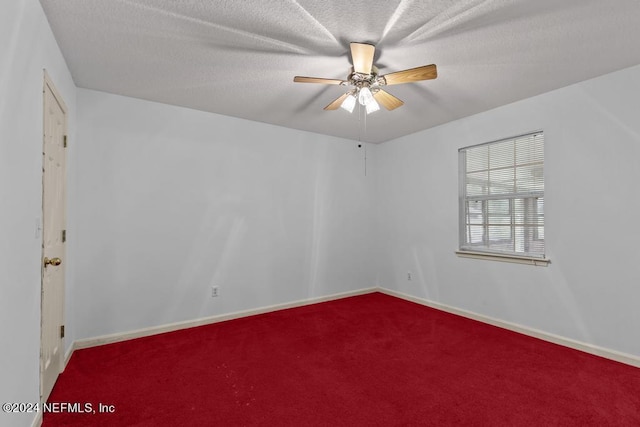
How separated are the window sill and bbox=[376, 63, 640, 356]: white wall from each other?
54 millimetres

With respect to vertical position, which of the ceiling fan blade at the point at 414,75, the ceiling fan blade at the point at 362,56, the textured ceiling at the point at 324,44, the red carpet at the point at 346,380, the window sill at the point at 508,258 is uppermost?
the textured ceiling at the point at 324,44

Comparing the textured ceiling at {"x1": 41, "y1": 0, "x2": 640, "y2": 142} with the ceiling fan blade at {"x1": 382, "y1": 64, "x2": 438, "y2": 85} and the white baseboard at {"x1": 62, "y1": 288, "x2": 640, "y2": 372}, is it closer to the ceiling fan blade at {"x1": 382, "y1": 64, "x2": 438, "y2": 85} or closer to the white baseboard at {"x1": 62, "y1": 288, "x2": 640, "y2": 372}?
the ceiling fan blade at {"x1": 382, "y1": 64, "x2": 438, "y2": 85}

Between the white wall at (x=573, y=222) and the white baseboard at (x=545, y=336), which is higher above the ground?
the white wall at (x=573, y=222)

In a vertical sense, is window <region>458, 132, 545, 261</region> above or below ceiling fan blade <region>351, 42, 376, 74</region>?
below

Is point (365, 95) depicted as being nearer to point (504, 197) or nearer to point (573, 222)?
point (504, 197)

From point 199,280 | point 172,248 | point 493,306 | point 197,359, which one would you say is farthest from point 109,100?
point 493,306

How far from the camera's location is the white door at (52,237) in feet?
6.82

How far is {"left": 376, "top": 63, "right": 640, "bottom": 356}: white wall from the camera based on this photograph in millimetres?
2770

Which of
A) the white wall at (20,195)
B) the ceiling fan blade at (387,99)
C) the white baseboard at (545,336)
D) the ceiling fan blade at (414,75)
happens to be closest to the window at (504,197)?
the white baseboard at (545,336)

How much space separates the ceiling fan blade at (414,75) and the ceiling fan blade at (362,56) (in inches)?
6.7

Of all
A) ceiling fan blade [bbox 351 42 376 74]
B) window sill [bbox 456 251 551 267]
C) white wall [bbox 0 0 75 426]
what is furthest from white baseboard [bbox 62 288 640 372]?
ceiling fan blade [bbox 351 42 376 74]

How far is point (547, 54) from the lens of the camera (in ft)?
8.21

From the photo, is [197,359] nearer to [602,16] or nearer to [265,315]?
[265,315]

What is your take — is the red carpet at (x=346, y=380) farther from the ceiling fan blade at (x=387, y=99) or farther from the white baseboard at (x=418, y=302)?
the ceiling fan blade at (x=387, y=99)
